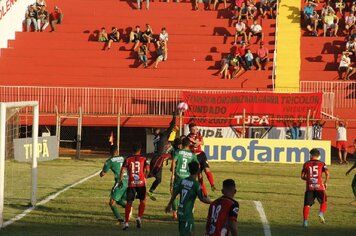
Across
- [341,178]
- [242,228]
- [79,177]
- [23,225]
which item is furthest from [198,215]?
[341,178]

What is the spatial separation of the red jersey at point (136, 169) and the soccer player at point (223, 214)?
6.28 m

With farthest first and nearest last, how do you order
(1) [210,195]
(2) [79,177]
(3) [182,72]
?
(3) [182,72] < (2) [79,177] < (1) [210,195]

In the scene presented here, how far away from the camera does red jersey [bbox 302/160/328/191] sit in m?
19.8

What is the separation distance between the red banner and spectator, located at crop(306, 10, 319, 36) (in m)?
7.74

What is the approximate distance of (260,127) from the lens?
139 feet

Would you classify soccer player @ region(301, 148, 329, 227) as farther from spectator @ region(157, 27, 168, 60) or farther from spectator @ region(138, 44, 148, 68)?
spectator @ region(157, 27, 168, 60)

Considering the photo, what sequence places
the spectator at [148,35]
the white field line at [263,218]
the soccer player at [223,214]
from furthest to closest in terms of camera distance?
the spectator at [148,35] < the white field line at [263,218] < the soccer player at [223,214]

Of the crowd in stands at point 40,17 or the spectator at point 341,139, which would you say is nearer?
the spectator at point 341,139

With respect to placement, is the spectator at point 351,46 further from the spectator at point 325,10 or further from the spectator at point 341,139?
the spectator at point 341,139

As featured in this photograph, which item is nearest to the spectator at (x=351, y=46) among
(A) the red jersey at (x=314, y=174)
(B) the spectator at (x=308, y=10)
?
(B) the spectator at (x=308, y=10)

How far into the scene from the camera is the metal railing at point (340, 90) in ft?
141

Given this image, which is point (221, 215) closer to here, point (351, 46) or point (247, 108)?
point (247, 108)

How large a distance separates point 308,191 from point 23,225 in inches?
234

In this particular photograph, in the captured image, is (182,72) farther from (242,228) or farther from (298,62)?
(242,228)
